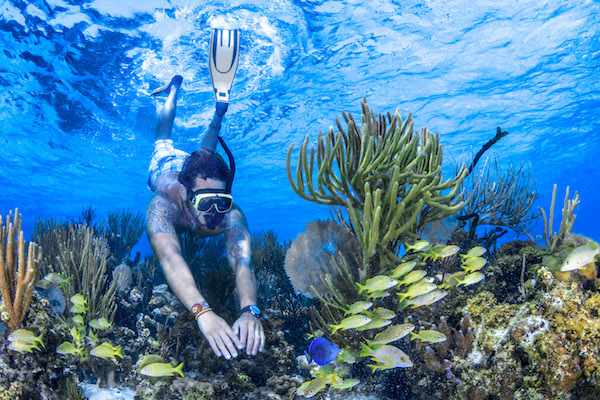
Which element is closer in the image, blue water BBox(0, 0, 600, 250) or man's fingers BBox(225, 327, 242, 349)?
man's fingers BBox(225, 327, 242, 349)

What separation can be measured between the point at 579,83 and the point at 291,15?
16.0 metres

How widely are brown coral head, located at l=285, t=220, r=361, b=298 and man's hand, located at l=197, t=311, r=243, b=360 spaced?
1.21 metres

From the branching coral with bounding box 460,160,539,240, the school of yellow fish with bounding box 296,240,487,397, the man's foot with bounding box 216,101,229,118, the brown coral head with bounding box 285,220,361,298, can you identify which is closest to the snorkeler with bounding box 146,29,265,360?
the brown coral head with bounding box 285,220,361,298

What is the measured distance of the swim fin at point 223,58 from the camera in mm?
7648

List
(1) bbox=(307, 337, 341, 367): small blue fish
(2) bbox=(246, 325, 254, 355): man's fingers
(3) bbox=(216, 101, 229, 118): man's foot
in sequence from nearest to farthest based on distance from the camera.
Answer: (1) bbox=(307, 337, 341, 367): small blue fish → (2) bbox=(246, 325, 254, 355): man's fingers → (3) bbox=(216, 101, 229, 118): man's foot

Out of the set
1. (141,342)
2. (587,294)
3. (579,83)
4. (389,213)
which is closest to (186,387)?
(141,342)

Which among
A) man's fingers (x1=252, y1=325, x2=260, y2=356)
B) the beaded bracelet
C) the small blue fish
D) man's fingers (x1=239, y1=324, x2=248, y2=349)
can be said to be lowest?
the small blue fish

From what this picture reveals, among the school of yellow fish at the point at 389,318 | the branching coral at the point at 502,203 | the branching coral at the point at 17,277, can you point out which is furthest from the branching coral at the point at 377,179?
the branching coral at the point at 17,277

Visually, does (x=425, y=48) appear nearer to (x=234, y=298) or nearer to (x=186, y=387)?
(x=234, y=298)

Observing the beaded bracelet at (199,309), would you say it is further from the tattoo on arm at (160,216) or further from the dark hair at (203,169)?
the dark hair at (203,169)

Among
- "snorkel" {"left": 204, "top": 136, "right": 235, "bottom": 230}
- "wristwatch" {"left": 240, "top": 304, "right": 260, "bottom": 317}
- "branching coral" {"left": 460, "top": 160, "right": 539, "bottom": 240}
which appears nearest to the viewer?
"wristwatch" {"left": 240, "top": 304, "right": 260, "bottom": 317}

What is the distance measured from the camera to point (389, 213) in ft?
10.6

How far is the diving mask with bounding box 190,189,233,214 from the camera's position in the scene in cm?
413

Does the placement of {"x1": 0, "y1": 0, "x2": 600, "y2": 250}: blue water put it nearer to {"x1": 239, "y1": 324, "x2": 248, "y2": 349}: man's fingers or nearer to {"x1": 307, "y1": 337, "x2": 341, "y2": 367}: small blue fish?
{"x1": 307, "y1": 337, "x2": 341, "y2": 367}: small blue fish
